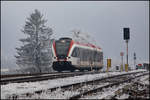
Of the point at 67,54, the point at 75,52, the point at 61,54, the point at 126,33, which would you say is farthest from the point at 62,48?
the point at 126,33

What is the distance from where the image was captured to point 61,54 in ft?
84.2

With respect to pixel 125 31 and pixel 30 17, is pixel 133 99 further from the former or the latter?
pixel 30 17

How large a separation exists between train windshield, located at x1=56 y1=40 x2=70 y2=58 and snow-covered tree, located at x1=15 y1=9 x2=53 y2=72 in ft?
43.9

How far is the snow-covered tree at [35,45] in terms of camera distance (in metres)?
39.7

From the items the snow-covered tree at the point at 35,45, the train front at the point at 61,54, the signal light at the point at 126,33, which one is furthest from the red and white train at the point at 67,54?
the snow-covered tree at the point at 35,45

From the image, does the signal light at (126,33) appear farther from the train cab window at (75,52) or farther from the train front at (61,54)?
the train front at (61,54)

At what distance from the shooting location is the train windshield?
25641 millimetres

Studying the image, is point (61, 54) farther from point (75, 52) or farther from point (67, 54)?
point (75, 52)

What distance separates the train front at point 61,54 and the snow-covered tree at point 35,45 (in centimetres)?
1329

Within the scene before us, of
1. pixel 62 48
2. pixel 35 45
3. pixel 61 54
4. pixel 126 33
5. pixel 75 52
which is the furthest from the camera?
pixel 35 45

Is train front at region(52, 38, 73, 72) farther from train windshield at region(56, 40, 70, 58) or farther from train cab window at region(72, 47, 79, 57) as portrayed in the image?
train cab window at region(72, 47, 79, 57)

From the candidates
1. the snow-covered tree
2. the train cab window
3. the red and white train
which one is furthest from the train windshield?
the snow-covered tree

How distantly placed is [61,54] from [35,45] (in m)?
16.0

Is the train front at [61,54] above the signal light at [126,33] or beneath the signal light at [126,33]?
beneath
